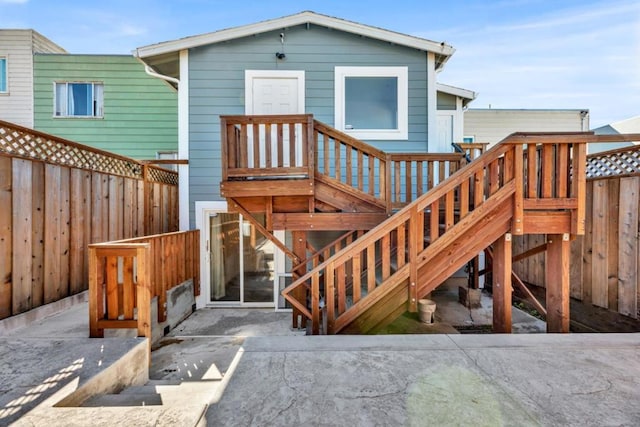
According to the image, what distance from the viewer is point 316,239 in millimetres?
5480

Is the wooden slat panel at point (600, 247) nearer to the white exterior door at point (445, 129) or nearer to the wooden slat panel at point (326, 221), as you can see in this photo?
the wooden slat panel at point (326, 221)

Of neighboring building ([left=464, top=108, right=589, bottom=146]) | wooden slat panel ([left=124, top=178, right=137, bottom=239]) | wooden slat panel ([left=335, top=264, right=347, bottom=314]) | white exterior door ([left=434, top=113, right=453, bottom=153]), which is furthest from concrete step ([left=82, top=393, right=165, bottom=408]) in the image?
neighboring building ([left=464, top=108, right=589, bottom=146])

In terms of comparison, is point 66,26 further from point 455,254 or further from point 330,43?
point 455,254

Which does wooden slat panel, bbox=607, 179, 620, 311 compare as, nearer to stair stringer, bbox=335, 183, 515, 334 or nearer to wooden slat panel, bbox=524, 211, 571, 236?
wooden slat panel, bbox=524, 211, 571, 236

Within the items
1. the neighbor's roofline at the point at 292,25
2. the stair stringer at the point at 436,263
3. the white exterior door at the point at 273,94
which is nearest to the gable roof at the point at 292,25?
the neighbor's roofline at the point at 292,25

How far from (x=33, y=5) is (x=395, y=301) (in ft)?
41.3

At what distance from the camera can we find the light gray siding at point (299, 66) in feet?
17.5

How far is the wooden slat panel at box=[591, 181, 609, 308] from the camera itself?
13.1 feet

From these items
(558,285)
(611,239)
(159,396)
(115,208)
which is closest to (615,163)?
(611,239)

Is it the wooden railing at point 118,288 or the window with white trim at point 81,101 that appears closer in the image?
the wooden railing at point 118,288

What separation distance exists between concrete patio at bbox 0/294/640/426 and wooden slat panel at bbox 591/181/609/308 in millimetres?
1950

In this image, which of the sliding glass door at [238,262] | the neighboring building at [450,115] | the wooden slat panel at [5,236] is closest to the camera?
the wooden slat panel at [5,236]

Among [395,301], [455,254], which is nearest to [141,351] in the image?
[395,301]

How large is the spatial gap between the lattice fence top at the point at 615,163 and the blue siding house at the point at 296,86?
7.57 ft
